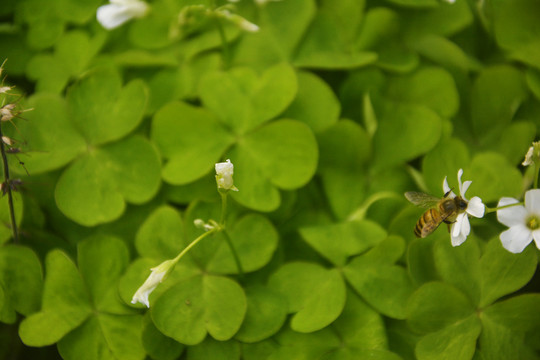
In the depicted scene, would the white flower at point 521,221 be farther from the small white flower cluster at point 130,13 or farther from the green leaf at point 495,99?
the small white flower cluster at point 130,13

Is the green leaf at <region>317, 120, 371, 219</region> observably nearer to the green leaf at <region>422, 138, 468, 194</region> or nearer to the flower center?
the green leaf at <region>422, 138, 468, 194</region>

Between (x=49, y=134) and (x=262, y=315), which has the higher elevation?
(x=49, y=134)

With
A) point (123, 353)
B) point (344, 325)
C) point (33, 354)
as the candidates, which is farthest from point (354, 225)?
point (33, 354)

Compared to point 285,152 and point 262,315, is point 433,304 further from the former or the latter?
point 285,152

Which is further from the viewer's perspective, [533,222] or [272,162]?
[272,162]

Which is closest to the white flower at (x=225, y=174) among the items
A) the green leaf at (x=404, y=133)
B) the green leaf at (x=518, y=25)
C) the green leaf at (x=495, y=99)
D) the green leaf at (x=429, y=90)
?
the green leaf at (x=404, y=133)

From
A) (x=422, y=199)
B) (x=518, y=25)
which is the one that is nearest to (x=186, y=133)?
(x=422, y=199)
